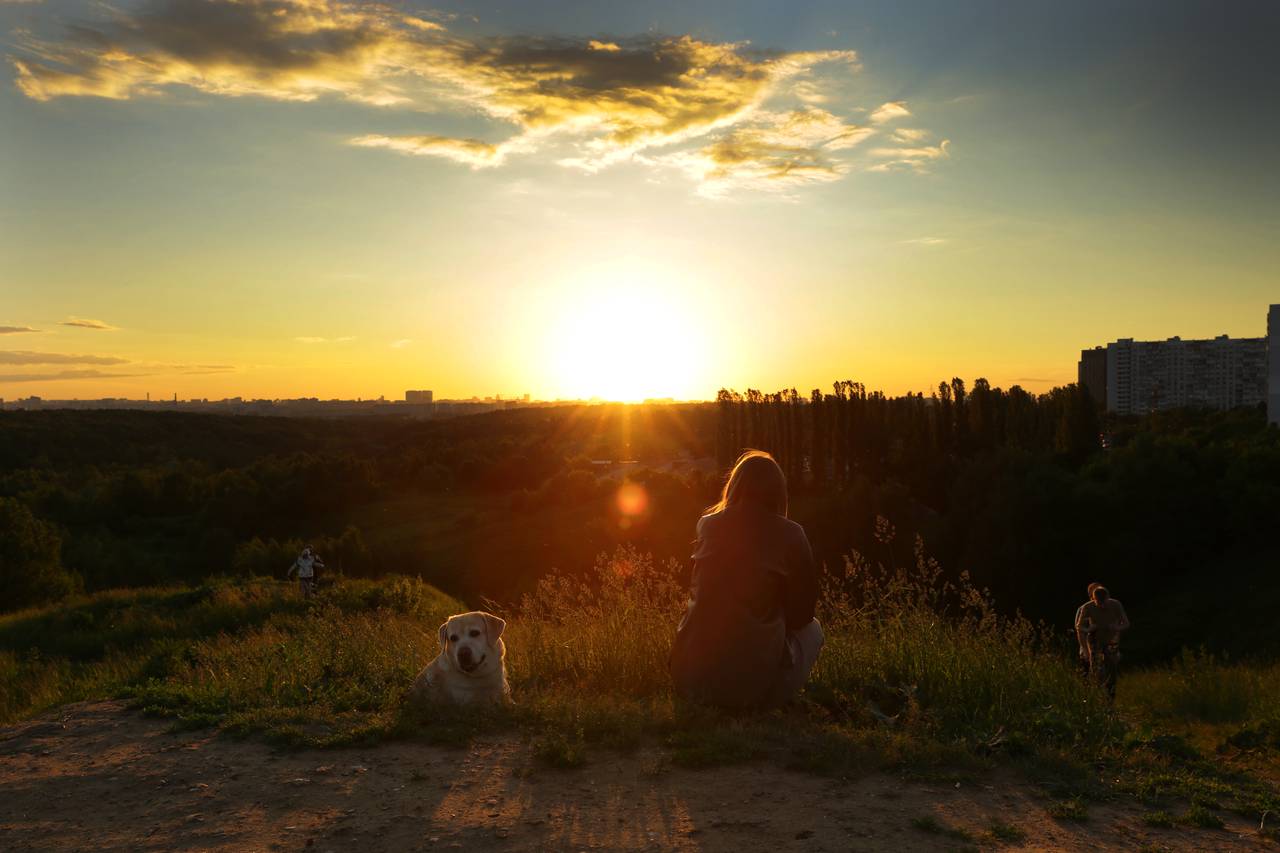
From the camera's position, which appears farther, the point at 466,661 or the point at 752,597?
the point at 466,661

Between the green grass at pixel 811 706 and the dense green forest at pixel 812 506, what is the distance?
245 centimetres

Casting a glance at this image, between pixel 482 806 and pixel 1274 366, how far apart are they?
6053cm

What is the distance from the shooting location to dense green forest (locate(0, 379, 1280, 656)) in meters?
36.4

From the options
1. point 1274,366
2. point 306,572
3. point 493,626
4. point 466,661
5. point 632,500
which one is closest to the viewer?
point 466,661

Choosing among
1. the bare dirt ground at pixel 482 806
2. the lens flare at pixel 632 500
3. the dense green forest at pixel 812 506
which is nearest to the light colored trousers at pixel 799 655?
the bare dirt ground at pixel 482 806

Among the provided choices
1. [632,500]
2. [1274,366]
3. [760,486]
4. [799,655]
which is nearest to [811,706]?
[799,655]

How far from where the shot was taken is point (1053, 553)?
3725 centimetres

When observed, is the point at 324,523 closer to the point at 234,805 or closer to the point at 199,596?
the point at 199,596

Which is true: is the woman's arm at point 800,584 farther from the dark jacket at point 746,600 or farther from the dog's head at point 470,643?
the dog's head at point 470,643

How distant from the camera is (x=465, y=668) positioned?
6.42 meters

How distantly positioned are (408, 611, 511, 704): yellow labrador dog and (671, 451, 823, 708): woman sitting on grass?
141 cm

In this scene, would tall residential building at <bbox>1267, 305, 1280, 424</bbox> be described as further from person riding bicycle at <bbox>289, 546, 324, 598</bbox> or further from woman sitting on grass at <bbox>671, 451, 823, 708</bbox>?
woman sitting on grass at <bbox>671, 451, 823, 708</bbox>

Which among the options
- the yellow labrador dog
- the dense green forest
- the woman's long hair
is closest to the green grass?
the yellow labrador dog

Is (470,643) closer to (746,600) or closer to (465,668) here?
(465,668)
